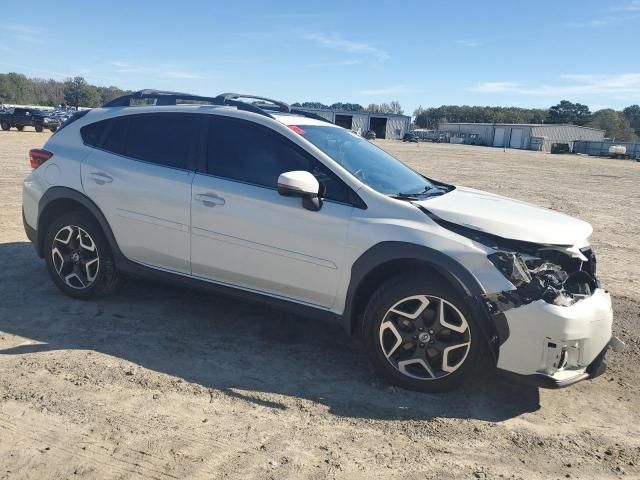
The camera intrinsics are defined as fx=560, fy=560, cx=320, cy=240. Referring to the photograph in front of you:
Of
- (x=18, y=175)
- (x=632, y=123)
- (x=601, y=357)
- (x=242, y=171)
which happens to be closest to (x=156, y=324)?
(x=242, y=171)

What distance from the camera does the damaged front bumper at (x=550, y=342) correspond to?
336 centimetres

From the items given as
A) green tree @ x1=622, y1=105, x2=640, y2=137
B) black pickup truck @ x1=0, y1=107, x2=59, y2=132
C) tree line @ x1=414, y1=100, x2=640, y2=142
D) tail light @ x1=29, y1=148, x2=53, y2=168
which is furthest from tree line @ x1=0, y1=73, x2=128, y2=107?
green tree @ x1=622, y1=105, x2=640, y2=137

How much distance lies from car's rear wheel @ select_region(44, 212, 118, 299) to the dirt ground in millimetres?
184

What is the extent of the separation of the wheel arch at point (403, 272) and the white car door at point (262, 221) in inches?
6.4

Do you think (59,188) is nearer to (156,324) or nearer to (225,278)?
(156,324)

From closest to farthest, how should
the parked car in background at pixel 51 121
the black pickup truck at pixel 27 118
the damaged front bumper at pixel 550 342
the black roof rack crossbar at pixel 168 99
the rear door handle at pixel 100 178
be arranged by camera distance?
the damaged front bumper at pixel 550 342
the black roof rack crossbar at pixel 168 99
the rear door handle at pixel 100 178
the black pickup truck at pixel 27 118
the parked car in background at pixel 51 121

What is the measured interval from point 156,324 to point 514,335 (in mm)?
2921

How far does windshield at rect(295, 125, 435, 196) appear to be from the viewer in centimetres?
424

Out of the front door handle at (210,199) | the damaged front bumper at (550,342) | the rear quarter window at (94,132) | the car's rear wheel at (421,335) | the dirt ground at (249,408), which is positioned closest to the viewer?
the dirt ground at (249,408)

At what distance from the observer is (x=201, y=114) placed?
470 cm

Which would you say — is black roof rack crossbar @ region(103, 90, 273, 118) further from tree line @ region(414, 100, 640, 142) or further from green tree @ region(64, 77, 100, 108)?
tree line @ region(414, 100, 640, 142)

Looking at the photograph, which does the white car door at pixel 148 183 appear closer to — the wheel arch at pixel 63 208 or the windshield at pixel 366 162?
the wheel arch at pixel 63 208

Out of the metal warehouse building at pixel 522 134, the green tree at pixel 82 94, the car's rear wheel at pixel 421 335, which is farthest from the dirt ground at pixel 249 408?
the green tree at pixel 82 94

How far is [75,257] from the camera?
5.12 m
